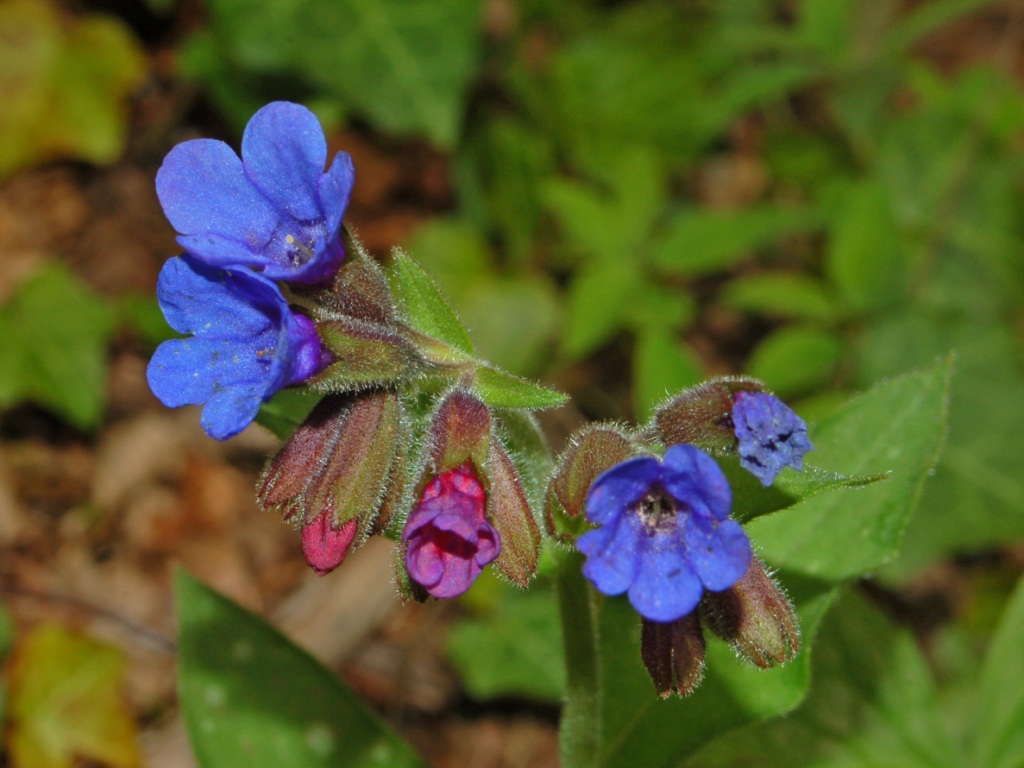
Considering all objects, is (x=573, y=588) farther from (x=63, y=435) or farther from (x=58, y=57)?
(x=58, y=57)

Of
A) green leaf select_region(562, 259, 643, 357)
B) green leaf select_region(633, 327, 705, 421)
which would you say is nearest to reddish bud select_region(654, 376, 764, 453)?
green leaf select_region(633, 327, 705, 421)

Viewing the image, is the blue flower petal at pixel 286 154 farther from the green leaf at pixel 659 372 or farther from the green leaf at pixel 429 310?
the green leaf at pixel 659 372

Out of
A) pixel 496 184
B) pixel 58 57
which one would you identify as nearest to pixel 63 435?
pixel 58 57

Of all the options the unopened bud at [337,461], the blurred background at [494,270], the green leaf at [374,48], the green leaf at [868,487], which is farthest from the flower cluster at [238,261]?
the green leaf at [374,48]

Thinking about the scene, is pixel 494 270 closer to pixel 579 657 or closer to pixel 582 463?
pixel 579 657

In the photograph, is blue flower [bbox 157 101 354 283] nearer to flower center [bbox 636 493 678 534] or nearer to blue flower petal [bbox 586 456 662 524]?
blue flower petal [bbox 586 456 662 524]

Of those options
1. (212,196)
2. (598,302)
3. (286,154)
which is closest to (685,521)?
(286,154)
